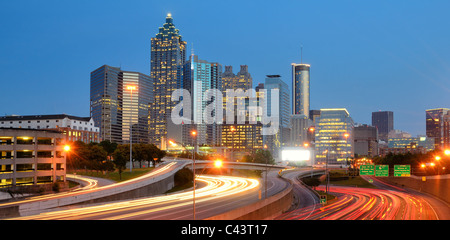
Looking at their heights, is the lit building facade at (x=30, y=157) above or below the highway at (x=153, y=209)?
above

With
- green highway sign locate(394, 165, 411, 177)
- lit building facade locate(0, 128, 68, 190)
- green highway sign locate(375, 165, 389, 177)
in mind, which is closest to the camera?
lit building facade locate(0, 128, 68, 190)

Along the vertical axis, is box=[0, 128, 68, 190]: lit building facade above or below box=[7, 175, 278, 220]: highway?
above

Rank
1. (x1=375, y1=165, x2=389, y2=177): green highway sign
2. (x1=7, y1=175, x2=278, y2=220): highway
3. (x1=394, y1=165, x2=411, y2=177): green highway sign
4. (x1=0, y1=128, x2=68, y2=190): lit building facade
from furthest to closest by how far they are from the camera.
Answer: (x1=375, y1=165, x2=389, y2=177): green highway sign, (x1=394, y1=165, x2=411, y2=177): green highway sign, (x1=0, y1=128, x2=68, y2=190): lit building facade, (x1=7, y1=175, x2=278, y2=220): highway

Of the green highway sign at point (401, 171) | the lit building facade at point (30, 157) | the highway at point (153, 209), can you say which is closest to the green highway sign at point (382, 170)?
the green highway sign at point (401, 171)

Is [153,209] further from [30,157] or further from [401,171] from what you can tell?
[401,171]

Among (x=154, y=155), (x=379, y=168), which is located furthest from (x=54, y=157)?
(x=379, y=168)

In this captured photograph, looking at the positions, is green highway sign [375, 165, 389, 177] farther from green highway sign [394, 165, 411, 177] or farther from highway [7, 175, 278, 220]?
highway [7, 175, 278, 220]

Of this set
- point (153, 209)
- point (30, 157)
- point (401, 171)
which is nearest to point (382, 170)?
point (401, 171)

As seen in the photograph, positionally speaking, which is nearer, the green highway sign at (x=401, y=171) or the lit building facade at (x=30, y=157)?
the lit building facade at (x=30, y=157)

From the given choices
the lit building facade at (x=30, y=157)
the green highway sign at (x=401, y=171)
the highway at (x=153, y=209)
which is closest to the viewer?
the highway at (x=153, y=209)

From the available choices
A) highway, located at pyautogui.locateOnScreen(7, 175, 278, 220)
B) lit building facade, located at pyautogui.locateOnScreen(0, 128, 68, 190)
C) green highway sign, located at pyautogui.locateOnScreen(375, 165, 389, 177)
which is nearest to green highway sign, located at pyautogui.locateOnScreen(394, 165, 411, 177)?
green highway sign, located at pyautogui.locateOnScreen(375, 165, 389, 177)

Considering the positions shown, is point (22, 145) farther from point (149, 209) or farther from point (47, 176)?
point (149, 209)

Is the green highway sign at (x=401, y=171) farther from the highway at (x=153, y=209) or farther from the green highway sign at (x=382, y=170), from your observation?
the highway at (x=153, y=209)

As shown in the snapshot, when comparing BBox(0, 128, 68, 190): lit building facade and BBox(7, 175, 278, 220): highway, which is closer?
BBox(7, 175, 278, 220): highway
